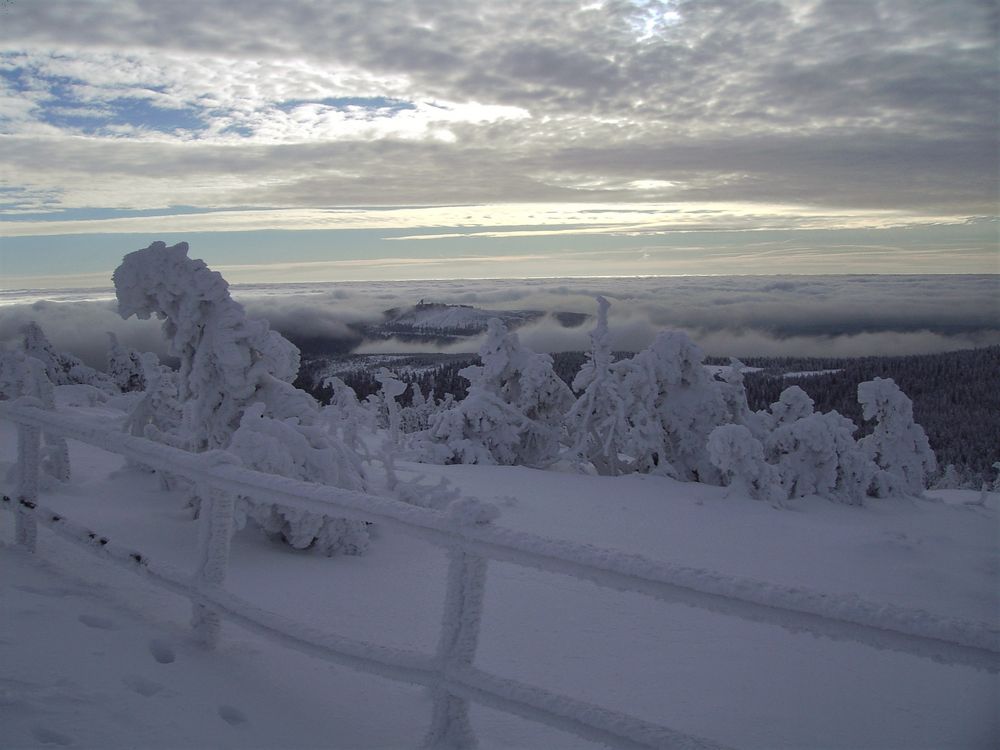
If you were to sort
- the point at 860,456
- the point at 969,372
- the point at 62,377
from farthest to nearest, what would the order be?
1. the point at 969,372
2. the point at 62,377
3. the point at 860,456

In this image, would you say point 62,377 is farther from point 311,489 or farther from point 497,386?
point 311,489

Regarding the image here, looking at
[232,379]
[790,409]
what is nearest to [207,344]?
[232,379]

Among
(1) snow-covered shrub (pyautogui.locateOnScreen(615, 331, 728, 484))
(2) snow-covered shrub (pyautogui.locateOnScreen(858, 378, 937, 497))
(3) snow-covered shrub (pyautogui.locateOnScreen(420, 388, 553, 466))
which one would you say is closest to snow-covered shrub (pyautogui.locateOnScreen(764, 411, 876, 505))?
(1) snow-covered shrub (pyautogui.locateOnScreen(615, 331, 728, 484))

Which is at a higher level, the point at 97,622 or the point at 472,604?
the point at 472,604

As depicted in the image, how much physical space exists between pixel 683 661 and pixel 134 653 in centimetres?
426

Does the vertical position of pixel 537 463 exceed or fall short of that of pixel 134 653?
it falls short

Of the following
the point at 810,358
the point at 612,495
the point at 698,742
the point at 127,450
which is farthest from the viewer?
the point at 810,358

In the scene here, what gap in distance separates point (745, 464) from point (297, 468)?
1258 centimetres

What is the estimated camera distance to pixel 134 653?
3.98 m

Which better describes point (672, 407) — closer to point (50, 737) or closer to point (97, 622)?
point (97, 622)

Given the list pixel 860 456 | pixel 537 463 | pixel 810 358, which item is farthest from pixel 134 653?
pixel 810 358

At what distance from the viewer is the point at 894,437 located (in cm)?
2534

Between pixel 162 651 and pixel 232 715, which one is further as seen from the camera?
pixel 162 651

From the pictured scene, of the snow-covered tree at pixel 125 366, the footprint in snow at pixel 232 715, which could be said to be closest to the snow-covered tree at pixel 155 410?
the footprint in snow at pixel 232 715
